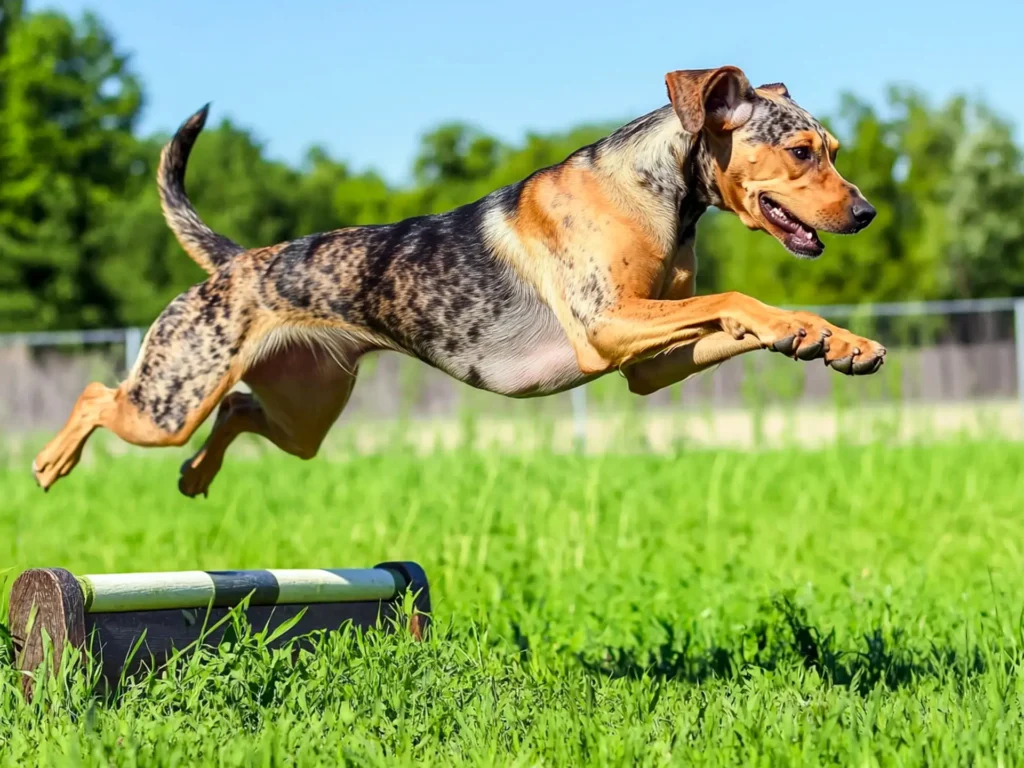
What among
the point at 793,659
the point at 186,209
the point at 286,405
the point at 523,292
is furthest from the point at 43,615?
the point at 793,659

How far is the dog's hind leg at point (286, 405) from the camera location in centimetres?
549

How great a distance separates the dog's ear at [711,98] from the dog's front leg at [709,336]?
25.1 inches

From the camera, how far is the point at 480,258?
5008mm

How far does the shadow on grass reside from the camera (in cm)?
474

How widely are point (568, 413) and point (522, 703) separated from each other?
45.1ft

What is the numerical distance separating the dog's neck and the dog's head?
0.06 meters

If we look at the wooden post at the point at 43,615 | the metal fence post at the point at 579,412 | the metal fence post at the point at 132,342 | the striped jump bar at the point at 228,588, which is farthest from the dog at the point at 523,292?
the metal fence post at the point at 579,412

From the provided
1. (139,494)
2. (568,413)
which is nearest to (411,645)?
(139,494)

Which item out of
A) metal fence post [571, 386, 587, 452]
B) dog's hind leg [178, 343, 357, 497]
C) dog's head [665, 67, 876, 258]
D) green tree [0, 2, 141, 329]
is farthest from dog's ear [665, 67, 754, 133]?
green tree [0, 2, 141, 329]

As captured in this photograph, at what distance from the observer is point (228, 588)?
467cm

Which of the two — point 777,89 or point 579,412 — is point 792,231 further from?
point 579,412

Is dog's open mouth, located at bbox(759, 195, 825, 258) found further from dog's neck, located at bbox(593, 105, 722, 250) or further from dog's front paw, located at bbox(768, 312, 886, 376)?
dog's front paw, located at bbox(768, 312, 886, 376)

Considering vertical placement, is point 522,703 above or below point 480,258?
below

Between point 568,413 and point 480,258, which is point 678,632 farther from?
point 568,413
